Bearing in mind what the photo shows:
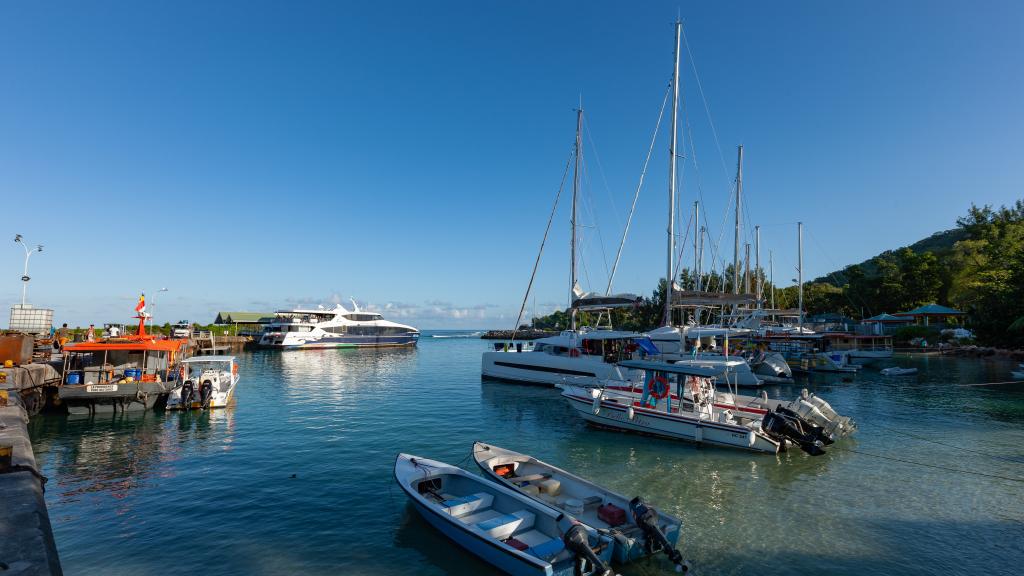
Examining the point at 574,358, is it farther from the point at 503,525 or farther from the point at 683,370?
the point at 503,525

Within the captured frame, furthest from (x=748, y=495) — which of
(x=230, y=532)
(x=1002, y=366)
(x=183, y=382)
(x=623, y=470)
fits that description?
(x=1002, y=366)

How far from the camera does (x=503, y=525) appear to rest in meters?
9.39

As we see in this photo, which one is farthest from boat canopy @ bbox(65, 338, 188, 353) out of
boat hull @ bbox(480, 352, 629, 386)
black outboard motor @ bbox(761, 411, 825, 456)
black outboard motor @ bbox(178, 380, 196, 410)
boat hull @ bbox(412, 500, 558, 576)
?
black outboard motor @ bbox(761, 411, 825, 456)

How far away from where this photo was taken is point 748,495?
1306cm

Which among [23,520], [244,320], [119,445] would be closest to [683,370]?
[23,520]

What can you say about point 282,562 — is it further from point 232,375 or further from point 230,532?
point 232,375

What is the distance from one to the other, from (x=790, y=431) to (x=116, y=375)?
Answer: 101 ft

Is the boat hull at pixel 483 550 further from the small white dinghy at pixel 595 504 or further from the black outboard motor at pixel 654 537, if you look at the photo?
the black outboard motor at pixel 654 537

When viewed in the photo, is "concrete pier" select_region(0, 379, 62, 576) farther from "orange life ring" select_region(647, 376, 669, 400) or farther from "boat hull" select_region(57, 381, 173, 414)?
"orange life ring" select_region(647, 376, 669, 400)

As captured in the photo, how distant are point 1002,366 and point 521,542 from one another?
5886cm

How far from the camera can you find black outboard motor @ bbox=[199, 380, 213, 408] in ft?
80.8

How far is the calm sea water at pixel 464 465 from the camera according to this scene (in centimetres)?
966

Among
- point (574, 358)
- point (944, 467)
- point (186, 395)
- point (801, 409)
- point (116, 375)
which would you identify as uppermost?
point (574, 358)

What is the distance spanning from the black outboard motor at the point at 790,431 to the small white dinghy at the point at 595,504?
31.9 ft
